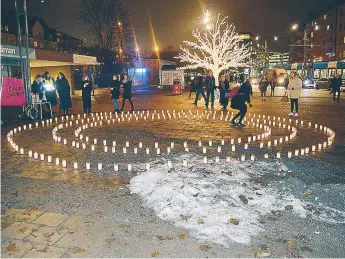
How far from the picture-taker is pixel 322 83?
41062mm

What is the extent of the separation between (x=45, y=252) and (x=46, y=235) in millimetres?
436

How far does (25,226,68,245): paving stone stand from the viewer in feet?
14.1

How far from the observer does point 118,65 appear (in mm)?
53156

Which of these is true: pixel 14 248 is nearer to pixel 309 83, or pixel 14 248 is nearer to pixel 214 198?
pixel 214 198

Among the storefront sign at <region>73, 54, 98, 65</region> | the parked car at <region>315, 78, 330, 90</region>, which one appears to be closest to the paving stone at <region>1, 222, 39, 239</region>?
the storefront sign at <region>73, 54, 98, 65</region>

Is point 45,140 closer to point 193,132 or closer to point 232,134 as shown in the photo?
point 193,132

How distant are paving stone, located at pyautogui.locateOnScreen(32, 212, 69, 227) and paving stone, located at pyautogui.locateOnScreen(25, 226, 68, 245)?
133 millimetres

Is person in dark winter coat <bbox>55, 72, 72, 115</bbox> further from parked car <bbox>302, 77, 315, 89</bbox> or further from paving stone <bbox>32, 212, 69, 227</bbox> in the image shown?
parked car <bbox>302, 77, 315, 89</bbox>

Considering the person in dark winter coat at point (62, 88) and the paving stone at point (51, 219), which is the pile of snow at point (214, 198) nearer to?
the paving stone at point (51, 219)

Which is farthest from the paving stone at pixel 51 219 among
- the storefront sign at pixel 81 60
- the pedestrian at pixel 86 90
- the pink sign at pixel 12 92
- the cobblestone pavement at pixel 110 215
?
the storefront sign at pixel 81 60

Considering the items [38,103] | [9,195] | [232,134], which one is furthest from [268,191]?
[38,103]

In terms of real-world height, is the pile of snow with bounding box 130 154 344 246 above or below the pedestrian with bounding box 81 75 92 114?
below

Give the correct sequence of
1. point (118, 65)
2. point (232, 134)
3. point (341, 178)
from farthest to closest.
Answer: point (118, 65) < point (232, 134) < point (341, 178)

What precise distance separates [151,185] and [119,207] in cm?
98
